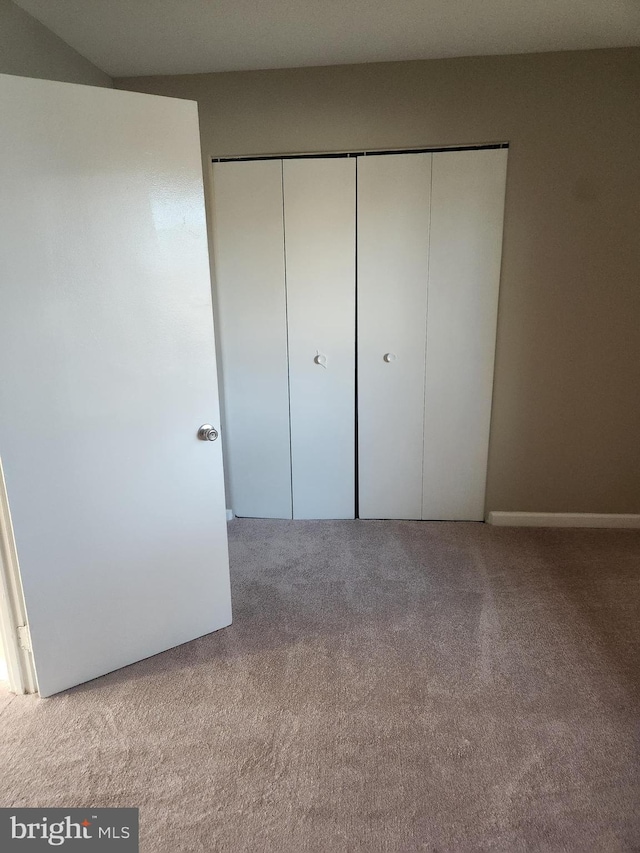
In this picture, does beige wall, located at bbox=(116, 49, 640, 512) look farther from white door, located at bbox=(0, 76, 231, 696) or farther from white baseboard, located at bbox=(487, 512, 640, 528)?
white door, located at bbox=(0, 76, 231, 696)

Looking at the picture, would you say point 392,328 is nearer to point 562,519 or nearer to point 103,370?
point 562,519

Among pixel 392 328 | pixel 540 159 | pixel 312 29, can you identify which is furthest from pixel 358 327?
pixel 312 29

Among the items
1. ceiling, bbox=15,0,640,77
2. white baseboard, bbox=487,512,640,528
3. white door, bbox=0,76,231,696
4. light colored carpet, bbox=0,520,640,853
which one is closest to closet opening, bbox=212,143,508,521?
white baseboard, bbox=487,512,640,528

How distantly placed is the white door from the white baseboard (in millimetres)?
1833

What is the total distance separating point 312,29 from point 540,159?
1.27 m

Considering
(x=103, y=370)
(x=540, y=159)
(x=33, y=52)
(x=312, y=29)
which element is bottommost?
(x=103, y=370)

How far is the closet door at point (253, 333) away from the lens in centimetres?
273

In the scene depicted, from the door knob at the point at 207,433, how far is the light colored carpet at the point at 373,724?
0.83 m

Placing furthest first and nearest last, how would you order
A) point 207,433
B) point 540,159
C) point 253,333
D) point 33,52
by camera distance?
point 253,333, point 540,159, point 33,52, point 207,433

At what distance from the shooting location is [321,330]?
2.87m

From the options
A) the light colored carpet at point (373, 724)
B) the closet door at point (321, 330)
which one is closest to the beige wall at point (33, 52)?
the closet door at point (321, 330)

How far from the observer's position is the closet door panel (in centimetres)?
263

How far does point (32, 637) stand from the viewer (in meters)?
1.69

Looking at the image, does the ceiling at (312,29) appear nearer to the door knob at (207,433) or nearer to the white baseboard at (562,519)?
the door knob at (207,433)
